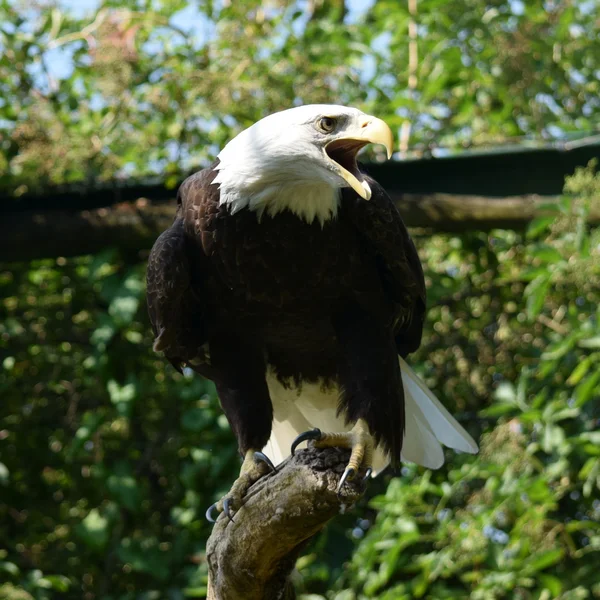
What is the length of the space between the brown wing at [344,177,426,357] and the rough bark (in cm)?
102

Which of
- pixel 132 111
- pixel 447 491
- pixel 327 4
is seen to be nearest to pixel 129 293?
pixel 132 111

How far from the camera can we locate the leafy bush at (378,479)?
416 centimetres

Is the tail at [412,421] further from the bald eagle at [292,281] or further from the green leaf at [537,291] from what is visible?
the green leaf at [537,291]

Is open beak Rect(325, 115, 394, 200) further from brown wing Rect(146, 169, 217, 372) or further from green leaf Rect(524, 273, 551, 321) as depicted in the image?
green leaf Rect(524, 273, 551, 321)

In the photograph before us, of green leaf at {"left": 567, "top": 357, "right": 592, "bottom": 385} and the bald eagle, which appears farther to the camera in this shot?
green leaf at {"left": 567, "top": 357, "right": 592, "bottom": 385}

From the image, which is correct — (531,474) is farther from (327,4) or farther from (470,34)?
(327,4)

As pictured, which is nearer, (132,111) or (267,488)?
(267,488)

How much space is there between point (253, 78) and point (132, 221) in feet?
3.20

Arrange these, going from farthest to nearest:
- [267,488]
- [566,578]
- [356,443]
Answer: [566,578] → [356,443] → [267,488]

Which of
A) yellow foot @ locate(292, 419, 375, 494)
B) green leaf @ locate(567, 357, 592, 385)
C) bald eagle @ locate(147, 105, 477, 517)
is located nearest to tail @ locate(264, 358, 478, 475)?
bald eagle @ locate(147, 105, 477, 517)

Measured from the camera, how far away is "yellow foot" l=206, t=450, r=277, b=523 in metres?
2.96

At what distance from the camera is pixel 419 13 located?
519 cm

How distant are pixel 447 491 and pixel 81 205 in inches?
75.5

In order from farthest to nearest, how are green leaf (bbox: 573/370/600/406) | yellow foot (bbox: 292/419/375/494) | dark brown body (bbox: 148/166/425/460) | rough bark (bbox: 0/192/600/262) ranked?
rough bark (bbox: 0/192/600/262), green leaf (bbox: 573/370/600/406), dark brown body (bbox: 148/166/425/460), yellow foot (bbox: 292/419/375/494)
